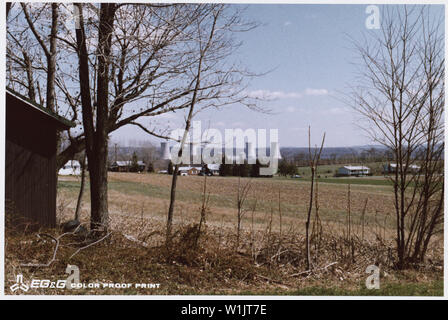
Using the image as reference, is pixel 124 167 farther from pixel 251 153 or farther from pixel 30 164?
pixel 251 153

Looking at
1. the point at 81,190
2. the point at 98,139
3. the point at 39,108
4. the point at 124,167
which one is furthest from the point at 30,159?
the point at 81,190

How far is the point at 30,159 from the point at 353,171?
233 inches

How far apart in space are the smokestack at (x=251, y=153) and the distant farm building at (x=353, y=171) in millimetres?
1706

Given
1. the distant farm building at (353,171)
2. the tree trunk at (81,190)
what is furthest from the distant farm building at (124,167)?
the distant farm building at (353,171)

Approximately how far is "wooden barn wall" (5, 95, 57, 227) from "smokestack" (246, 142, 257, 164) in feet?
12.2

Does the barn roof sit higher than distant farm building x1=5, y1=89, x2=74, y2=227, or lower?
higher

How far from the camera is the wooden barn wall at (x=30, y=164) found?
6140 millimetres

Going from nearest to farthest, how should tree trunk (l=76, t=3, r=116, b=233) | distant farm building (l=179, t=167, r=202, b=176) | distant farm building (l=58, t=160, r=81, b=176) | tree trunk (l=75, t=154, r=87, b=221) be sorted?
tree trunk (l=76, t=3, r=116, b=233), distant farm building (l=179, t=167, r=202, b=176), tree trunk (l=75, t=154, r=87, b=221), distant farm building (l=58, t=160, r=81, b=176)

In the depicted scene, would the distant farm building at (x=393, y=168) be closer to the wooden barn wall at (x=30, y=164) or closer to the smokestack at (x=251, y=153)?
the smokestack at (x=251, y=153)

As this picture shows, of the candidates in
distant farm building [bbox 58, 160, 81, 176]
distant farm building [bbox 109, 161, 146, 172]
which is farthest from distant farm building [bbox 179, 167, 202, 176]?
distant farm building [bbox 58, 160, 81, 176]

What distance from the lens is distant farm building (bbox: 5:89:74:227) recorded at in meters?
6.10

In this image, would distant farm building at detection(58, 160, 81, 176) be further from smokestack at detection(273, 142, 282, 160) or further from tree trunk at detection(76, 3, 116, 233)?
smokestack at detection(273, 142, 282, 160)

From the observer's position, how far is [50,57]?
7715mm
